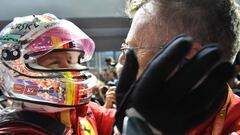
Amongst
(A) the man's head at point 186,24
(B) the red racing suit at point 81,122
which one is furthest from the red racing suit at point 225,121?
(B) the red racing suit at point 81,122

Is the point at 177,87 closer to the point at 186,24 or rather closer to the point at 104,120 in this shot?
the point at 186,24

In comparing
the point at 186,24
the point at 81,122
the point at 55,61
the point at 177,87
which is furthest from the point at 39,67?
the point at 177,87

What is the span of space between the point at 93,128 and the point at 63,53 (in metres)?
0.31

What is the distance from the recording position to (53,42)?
1.52 metres

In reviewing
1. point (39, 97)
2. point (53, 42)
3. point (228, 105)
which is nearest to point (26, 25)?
point (53, 42)

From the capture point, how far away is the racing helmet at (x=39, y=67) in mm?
1504

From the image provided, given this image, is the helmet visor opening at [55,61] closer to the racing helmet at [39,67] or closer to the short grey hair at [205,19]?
the racing helmet at [39,67]

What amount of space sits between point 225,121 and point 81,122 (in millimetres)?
727

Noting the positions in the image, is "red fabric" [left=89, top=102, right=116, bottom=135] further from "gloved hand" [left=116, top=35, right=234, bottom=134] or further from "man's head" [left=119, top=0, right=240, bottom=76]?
"gloved hand" [left=116, top=35, right=234, bottom=134]

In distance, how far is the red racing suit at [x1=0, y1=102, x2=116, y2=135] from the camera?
1.36 metres

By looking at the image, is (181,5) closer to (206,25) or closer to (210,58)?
(206,25)

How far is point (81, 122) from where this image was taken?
156 centimetres

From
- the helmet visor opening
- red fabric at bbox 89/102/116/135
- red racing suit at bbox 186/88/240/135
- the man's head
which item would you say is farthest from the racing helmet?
red racing suit at bbox 186/88/240/135

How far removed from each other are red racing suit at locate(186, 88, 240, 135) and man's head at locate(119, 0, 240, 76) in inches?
4.4
